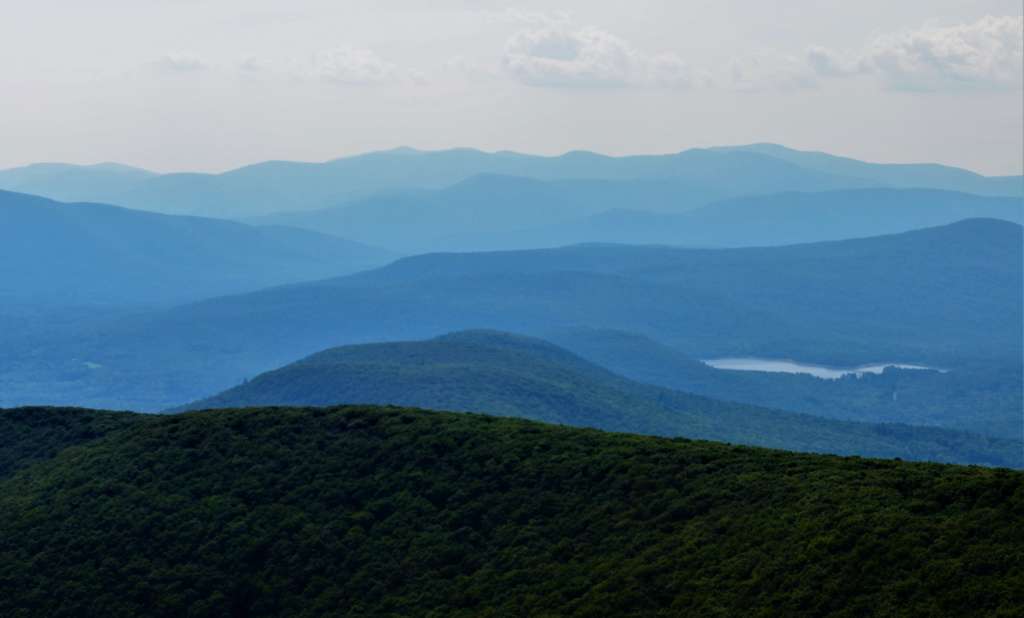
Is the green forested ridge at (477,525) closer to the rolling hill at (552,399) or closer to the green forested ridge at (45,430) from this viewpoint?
the green forested ridge at (45,430)

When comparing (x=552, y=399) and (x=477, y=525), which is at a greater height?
(x=477, y=525)

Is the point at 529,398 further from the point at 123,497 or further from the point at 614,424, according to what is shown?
the point at 123,497

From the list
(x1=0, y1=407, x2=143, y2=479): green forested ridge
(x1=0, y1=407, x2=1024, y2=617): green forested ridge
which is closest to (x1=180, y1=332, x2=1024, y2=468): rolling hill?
(x1=0, y1=407, x2=143, y2=479): green forested ridge

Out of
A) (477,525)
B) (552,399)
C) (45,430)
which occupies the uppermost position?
(477,525)

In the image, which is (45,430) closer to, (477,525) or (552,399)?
(477,525)

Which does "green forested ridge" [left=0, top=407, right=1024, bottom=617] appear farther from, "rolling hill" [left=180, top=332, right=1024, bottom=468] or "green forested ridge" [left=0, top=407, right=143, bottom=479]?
"rolling hill" [left=180, top=332, right=1024, bottom=468]

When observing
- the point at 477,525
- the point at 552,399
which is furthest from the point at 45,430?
the point at 552,399
